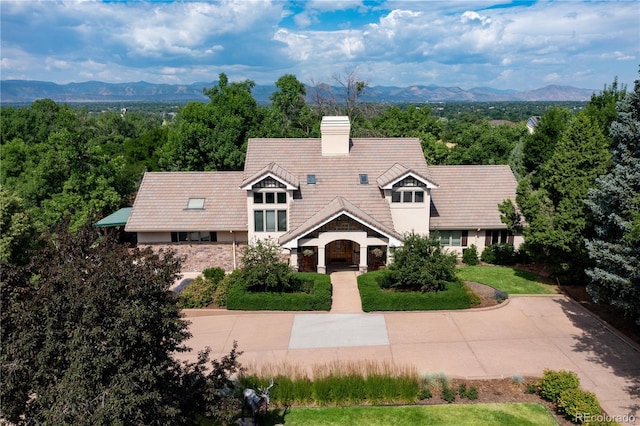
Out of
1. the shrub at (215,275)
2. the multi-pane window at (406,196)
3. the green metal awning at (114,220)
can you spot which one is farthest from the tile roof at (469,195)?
the green metal awning at (114,220)

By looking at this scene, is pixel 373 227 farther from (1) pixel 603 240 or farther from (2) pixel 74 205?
(2) pixel 74 205

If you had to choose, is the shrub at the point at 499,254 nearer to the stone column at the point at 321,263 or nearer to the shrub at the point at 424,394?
the stone column at the point at 321,263

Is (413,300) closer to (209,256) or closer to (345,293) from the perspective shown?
(345,293)

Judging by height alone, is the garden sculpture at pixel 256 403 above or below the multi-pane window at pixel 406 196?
below

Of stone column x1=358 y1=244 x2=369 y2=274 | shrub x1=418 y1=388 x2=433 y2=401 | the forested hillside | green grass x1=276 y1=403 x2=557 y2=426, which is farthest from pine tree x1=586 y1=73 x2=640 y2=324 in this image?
stone column x1=358 y1=244 x2=369 y2=274

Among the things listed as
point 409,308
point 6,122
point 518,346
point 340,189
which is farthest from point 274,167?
point 6,122
